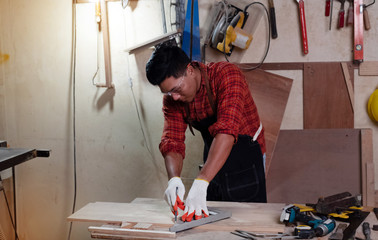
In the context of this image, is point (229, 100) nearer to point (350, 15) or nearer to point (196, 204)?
point (196, 204)

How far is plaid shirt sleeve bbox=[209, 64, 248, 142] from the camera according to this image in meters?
1.88

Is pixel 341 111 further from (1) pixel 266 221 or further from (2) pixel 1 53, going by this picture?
(2) pixel 1 53

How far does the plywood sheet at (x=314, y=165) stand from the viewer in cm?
284

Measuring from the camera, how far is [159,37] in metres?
2.78

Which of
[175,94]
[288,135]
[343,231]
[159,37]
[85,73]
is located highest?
[159,37]

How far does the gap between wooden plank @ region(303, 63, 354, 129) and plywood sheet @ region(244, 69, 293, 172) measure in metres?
0.15

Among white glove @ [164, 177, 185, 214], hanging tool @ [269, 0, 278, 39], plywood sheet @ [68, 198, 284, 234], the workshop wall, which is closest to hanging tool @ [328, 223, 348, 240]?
plywood sheet @ [68, 198, 284, 234]

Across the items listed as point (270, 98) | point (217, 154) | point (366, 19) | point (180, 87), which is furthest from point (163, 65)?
point (366, 19)

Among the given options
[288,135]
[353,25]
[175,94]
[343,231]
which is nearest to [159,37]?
[175,94]

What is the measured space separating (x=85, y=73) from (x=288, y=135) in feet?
5.19

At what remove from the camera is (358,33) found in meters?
2.74

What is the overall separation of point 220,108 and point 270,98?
107 centimetres

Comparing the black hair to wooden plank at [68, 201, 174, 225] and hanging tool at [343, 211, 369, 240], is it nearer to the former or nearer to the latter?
wooden plank at [68, 201, 174, 225]

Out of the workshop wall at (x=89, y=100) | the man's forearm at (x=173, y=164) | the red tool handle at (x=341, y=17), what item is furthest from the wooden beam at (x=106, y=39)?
the red tool handle at (x=341, y=17)
